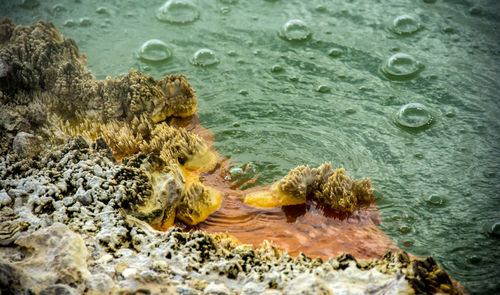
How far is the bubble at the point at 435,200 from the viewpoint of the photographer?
2.13m

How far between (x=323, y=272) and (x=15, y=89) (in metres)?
2.08

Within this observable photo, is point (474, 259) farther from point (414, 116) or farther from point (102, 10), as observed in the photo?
point (102, 10)

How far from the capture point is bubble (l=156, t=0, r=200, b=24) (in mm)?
3537

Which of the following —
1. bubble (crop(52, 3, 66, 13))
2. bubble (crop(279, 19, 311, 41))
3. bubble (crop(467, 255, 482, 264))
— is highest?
bubble (crop(279, 19, 311, 41))

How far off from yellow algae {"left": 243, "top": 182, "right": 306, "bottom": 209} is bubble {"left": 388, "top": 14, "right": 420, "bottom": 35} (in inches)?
71.8

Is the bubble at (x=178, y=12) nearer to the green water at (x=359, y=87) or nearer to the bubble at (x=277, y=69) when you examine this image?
the green water at (x=359, y=87)

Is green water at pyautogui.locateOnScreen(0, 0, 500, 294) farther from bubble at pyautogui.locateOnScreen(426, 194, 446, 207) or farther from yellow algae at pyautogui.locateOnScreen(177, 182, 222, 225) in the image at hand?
yellow algae at pyautogui.locateOnScreen(177, 182, 222, 225)

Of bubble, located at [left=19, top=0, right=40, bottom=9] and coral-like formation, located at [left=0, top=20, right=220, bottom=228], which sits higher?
bubble, located at [left=19, top=0, right=40, bottom=9]

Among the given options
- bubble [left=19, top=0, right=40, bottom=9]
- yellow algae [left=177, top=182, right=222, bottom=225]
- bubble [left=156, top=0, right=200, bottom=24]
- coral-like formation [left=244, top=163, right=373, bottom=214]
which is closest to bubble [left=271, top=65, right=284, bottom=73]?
bubble [left=156, top=0, right=200, bottom=24]

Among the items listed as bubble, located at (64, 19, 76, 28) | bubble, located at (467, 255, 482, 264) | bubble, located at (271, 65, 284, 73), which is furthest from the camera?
bubble, located at (64, 19, 76, 28)

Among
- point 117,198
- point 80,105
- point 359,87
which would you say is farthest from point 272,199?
point 80,105

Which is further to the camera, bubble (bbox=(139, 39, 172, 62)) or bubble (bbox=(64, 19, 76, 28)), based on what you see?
bubble (bbox=(64, 19, 76, 28))

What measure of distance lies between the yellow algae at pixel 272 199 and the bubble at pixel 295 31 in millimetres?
1509

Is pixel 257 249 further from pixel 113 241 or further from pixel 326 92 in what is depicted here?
pixel 326 92
